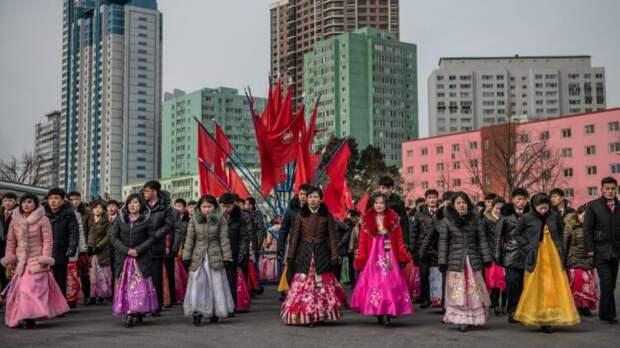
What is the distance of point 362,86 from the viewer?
375ft

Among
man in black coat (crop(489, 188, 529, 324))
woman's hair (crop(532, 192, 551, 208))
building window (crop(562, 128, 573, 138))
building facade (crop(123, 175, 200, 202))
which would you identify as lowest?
man in black coat (crop(489, 188, 529, 324))

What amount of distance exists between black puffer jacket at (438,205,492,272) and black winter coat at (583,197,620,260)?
1740mm

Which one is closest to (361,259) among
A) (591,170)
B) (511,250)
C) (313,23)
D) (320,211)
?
(320,211)

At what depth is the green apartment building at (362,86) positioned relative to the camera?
113000 millimetres

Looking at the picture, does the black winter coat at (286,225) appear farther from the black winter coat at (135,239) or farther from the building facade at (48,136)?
the building facade at (48,136)

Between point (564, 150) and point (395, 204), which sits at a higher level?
point (564, 150)

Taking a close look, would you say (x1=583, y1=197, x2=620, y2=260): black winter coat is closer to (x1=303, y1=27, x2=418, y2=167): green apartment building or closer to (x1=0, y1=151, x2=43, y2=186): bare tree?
(x1=0, y1=151, x2=43, y2=186): bare tree

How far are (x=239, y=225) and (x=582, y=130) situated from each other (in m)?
58.9

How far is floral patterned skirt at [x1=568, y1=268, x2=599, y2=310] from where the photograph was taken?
1079 centimetres

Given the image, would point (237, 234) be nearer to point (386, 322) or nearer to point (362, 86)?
point (386, 322)

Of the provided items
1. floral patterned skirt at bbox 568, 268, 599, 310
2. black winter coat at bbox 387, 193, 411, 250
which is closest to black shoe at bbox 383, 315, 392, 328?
black winter coat at bbox 387, 193, 411, 250

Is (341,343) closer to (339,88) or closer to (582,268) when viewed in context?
(582,268)

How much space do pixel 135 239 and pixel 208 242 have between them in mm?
1007

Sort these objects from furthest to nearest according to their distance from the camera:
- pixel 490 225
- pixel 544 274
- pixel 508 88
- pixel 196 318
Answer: pixel 508 88 < pixel 490 225 < pixel 196 318 < pixel 544 274
